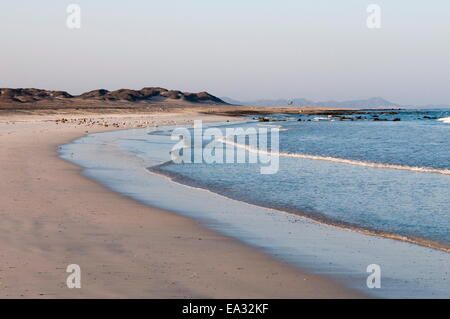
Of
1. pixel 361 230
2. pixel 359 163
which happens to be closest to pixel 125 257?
pixel 361 230

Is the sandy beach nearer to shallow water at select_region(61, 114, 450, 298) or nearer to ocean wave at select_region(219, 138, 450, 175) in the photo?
shallow water at select_region(61, 114, 450, 298)

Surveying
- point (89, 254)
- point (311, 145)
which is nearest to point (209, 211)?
point (89, 254)

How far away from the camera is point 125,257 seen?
8.23m

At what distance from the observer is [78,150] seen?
2822 cm

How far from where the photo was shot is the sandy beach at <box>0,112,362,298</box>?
679 cm

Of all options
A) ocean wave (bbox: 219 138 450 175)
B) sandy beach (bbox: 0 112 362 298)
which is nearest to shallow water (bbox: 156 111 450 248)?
ocean wave (bbox: 219 138 450 175)

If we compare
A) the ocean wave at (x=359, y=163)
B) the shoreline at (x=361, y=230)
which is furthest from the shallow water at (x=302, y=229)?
the ocean wave at (x=359, y=163)

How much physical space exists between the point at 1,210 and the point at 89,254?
4.02 m

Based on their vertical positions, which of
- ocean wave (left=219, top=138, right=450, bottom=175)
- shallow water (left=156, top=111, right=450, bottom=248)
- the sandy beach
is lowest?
ocean wave (left=219, top=138, right=450, bottom=175)

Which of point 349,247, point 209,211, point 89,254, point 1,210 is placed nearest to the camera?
point 89,254

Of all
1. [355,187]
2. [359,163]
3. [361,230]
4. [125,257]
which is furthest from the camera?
[359,163]

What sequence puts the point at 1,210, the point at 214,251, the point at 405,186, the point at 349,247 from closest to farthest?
1. the point at 214,251
2. the point at 349,247
3. the point at 1,210
4. the point at 405,186

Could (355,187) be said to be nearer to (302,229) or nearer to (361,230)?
(361,230)
